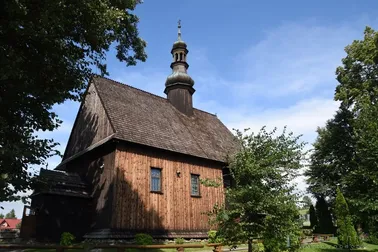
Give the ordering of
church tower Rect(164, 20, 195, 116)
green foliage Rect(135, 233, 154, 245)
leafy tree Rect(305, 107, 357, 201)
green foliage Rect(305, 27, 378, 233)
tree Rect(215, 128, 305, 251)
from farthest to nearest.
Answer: leafy tree Rect(305, 107, 357, 201) → green foliage Rect(305, 27, 378, 233) → church tower Rect(164, 20, 195, 116) → green foliage Rect(135, 233, 154, 245) → tree Rect(215, 128, 305, 251)

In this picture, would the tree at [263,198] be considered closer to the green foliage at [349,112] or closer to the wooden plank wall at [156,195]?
the wooden plank wall at [156,195]

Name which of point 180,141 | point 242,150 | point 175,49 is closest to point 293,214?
point 242,150

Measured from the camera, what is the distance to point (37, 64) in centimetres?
1166

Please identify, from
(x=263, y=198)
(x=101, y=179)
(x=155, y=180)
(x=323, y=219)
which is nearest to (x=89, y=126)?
(x=101, y=179)

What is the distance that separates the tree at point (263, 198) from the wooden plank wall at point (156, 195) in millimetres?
5317

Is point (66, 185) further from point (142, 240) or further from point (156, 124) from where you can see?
point (156, 124)

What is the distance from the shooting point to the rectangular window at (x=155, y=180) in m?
17.5

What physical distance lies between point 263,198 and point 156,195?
903 centimetres

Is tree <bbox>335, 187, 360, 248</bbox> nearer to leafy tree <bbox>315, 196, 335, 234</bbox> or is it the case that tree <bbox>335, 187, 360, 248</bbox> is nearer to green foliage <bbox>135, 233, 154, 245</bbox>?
green foliage <bbox>135, 233, 154, 245</bbox>

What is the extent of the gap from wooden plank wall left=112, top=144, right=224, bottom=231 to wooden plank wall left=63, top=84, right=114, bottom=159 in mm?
2322

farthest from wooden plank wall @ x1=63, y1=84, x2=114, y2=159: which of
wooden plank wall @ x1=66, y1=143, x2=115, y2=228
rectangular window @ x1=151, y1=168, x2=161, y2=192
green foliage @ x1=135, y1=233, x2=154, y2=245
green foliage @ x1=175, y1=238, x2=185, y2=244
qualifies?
green foliage @ x1=175, y1=238, x2=185, y2=244

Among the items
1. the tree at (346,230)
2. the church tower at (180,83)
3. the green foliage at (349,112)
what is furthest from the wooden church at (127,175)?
the green foliage at (349,112)

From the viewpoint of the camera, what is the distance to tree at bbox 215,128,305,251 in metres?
9.52

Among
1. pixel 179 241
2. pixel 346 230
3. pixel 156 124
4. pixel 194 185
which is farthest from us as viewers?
pixel 156 124
